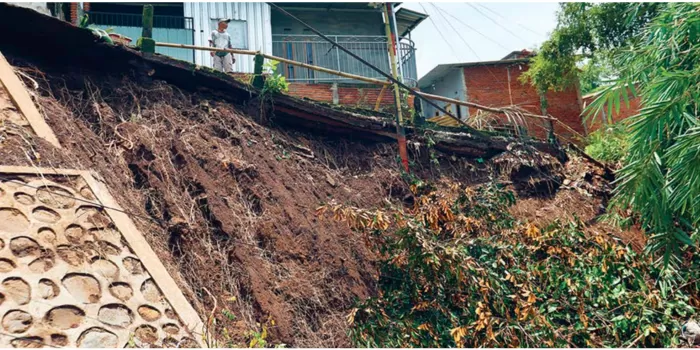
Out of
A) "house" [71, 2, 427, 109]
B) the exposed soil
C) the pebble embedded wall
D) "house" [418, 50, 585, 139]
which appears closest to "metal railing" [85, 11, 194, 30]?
"house" [71, 2, 427, 109]

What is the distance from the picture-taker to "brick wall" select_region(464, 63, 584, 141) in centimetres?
1656

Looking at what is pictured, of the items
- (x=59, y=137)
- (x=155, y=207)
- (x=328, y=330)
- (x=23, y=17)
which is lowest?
(x=328, y=330)

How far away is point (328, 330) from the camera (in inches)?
292

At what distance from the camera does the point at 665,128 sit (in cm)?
842

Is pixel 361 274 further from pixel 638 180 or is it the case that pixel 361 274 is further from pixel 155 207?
pixel 638 180

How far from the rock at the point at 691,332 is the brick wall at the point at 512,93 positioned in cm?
847

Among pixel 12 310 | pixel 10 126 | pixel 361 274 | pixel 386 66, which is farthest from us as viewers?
pixel 386 66

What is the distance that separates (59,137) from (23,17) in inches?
54.4

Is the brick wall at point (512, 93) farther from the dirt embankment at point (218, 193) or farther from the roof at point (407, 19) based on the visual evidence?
the dirt embankment at point (218, 193)


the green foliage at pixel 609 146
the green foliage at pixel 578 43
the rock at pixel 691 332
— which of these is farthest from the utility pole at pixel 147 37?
the green foliage at pixel 578 43

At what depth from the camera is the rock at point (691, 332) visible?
8266 millimetres

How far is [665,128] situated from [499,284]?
2.56m

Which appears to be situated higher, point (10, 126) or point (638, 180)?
point (10, 126)

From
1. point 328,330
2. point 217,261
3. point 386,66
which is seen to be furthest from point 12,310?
point 386,66
